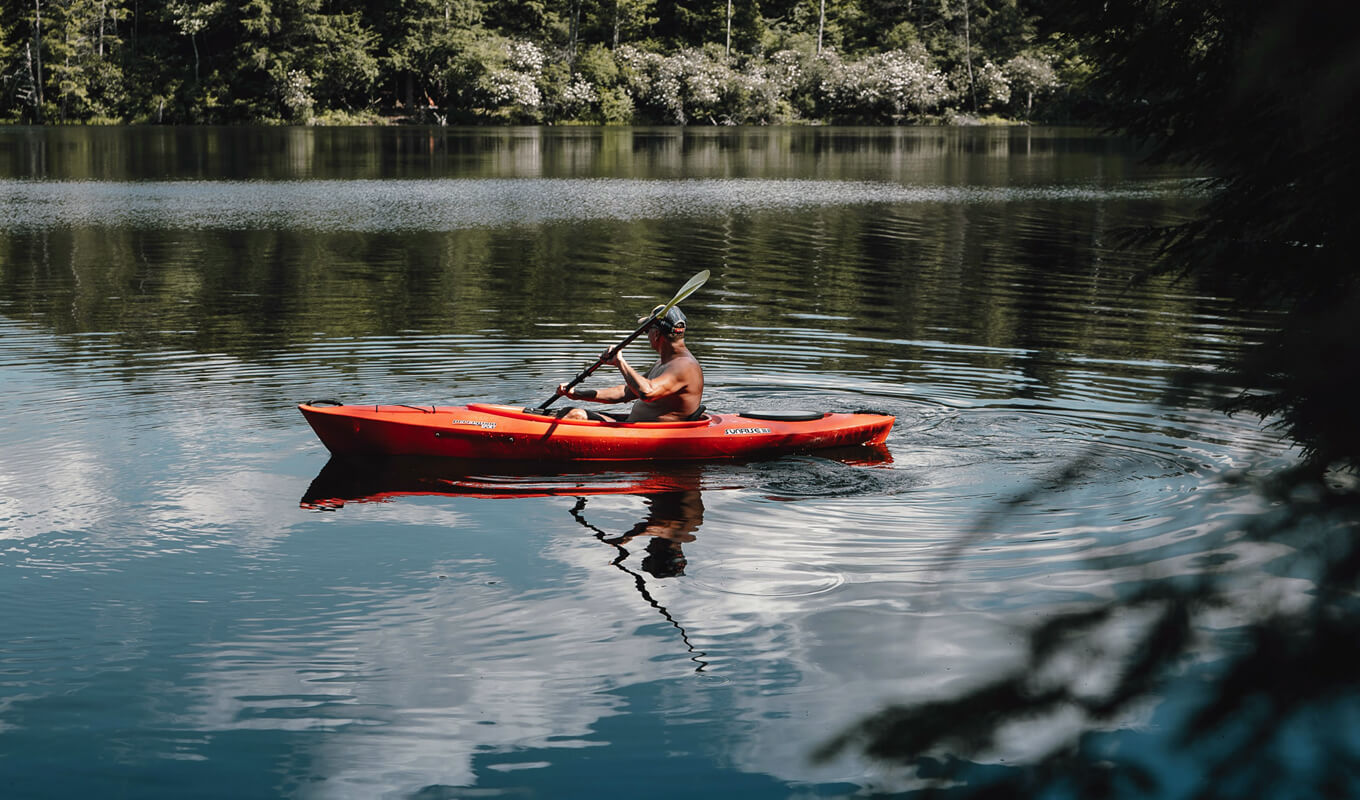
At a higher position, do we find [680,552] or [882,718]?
[882,718]

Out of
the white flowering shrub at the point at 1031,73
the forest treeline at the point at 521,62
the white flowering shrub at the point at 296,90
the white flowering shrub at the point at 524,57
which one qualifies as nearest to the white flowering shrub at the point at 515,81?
the white flowering shrub at the point at 524,57

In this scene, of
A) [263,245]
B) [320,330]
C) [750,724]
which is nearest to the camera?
[750,724]

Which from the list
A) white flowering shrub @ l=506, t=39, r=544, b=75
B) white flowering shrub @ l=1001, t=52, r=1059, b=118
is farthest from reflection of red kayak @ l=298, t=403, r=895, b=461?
white flowering shrub @ l=1001, t=52, r=1059, b=118

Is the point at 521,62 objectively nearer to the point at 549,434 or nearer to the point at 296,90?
the point at 296,90

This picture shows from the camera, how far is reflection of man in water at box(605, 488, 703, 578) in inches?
335

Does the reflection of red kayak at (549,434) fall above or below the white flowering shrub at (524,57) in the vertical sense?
below

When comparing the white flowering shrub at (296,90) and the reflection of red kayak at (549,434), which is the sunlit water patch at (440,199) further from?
the white flowering shrub at (296,90)

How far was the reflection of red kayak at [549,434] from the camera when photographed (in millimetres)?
10594

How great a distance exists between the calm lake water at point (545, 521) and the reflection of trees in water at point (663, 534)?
1.6 inches

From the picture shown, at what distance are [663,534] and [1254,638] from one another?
25.8 ft

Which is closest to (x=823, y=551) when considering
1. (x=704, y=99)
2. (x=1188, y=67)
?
(x=1188, y=67)

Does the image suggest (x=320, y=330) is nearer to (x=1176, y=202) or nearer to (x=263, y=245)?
(x=263, y=245)

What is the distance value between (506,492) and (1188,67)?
7.80m

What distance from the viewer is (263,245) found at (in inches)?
1002
